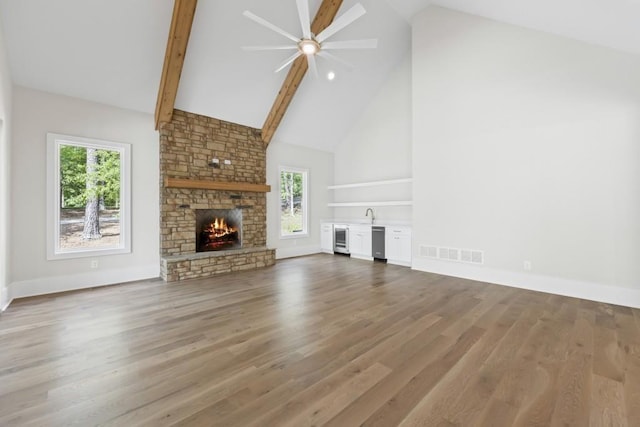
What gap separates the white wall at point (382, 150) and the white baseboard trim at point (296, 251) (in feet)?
4.30

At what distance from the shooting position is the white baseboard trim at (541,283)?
3.57 meters

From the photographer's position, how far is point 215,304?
3605mm

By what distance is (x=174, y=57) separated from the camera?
417cm

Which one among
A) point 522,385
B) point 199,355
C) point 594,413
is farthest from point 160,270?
point 594,413

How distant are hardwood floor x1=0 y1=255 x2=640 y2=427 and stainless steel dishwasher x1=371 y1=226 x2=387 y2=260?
7.96 ft

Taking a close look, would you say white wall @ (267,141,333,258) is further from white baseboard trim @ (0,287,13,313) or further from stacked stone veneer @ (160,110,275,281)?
white baseboard trim @ (0,287,13,313)

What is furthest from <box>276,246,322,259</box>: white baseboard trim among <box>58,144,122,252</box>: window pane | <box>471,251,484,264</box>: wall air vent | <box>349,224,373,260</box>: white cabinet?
<box>471,251,484,264</box>: wall air vent

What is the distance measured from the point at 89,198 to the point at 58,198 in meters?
0.38

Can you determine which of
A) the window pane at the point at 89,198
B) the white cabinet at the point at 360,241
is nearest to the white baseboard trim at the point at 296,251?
the white cabinet at the point at 360,241

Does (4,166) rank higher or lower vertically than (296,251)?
higher

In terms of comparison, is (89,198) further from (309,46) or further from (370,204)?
(370,204)

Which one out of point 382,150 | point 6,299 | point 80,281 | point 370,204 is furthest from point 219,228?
point 382,150

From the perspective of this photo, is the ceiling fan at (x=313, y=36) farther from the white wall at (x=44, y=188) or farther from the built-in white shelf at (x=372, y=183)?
the built-in white shelf at (x=372, y=183)

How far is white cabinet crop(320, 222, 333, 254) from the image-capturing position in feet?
24.7
